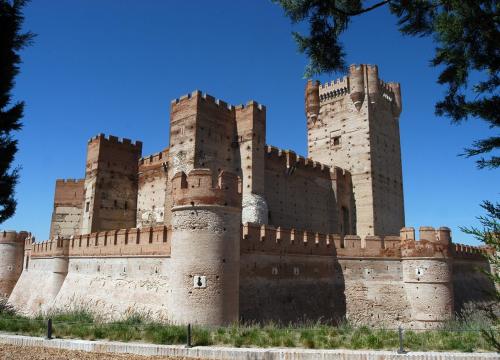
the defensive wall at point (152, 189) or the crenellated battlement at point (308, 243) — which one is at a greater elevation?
the defensive wall at point (152, 189)

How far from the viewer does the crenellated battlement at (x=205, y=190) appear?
12547 mm

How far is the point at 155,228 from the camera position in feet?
49.4

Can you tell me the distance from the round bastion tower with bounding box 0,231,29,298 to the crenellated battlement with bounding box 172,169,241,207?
1781cm

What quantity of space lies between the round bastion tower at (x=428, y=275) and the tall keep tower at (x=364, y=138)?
872 cm

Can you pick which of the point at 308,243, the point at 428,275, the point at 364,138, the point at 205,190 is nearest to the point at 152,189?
the point at 308,243

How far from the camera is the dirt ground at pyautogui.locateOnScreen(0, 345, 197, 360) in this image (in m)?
7.38

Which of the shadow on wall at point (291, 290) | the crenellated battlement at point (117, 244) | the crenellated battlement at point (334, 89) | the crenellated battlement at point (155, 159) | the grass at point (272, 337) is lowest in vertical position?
the grass at point (272, 337)

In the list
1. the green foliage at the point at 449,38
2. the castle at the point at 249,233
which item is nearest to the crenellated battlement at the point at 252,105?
the castle at the point at 249,233

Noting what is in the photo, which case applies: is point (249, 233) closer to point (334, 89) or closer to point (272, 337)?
point (272, 337)

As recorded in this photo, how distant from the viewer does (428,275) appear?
1697 cm

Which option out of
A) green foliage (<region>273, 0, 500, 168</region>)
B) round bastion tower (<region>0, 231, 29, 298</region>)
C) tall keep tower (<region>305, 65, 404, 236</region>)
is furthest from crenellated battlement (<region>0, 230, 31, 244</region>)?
green foliage (<region>273, 0, 500, 168</region>)

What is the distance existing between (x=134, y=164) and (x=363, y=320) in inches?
615

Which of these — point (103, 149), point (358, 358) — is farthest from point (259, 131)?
point (358, 358)

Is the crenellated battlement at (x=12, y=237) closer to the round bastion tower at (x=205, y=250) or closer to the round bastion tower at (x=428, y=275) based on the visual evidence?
the round bastion tower at (x=205, y=250)
